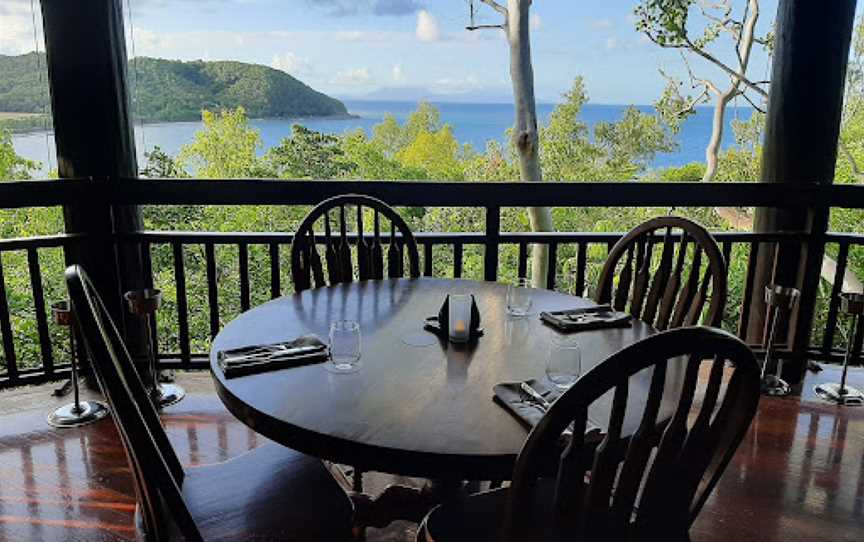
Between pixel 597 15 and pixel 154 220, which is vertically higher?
pixel 597 15

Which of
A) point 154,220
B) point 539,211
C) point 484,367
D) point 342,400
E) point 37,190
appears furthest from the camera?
point 154,220

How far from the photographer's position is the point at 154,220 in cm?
1373

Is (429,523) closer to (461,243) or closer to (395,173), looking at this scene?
(461,243)

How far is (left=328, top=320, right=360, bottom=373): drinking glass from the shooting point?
1569 mm

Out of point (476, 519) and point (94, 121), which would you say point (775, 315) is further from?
point (94, 121)

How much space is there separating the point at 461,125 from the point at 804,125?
1626 cm

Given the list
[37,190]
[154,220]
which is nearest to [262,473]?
[37,190]

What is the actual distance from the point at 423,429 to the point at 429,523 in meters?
0.30

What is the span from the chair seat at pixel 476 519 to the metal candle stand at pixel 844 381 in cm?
224

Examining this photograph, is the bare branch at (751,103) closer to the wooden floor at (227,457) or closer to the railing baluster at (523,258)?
the wooden floor at (227,457)

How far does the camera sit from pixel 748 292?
3627 millimetres

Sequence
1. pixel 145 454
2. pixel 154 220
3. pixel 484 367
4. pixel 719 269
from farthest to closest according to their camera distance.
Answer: pixel 154 220 → pixel 719 269 → pixel 484 367 → pixel 145 454

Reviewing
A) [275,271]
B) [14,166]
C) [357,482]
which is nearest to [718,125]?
[275,271]

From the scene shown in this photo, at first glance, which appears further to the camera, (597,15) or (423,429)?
(597,15)
